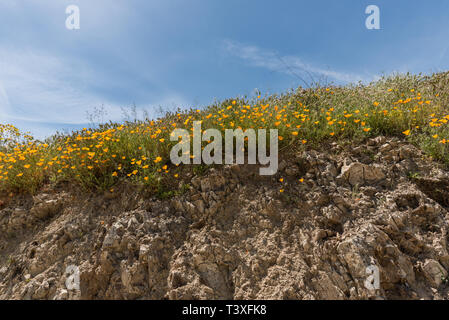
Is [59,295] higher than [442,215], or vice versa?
[442,215]

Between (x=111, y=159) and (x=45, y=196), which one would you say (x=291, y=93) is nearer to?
(x=111, y=159)

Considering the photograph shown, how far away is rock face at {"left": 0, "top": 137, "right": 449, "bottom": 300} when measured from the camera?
267 centimetres

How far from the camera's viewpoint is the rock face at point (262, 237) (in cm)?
267

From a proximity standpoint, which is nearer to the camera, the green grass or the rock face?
the rock face

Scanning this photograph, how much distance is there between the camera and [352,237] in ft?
9.15

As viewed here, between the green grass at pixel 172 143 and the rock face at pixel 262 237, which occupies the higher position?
the green grass at pixel 172 143

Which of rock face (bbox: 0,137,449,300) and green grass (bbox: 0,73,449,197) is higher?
green grass (bbox: 0,73,449,197)

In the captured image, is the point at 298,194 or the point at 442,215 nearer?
the point at 442,215

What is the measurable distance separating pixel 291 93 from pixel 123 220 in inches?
174

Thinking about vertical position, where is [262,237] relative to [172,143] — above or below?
below

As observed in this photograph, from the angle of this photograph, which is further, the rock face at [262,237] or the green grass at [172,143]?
the green grass at [172,143]

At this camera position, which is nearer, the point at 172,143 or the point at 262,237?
the point at 262,237

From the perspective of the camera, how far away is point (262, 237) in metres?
2.98
